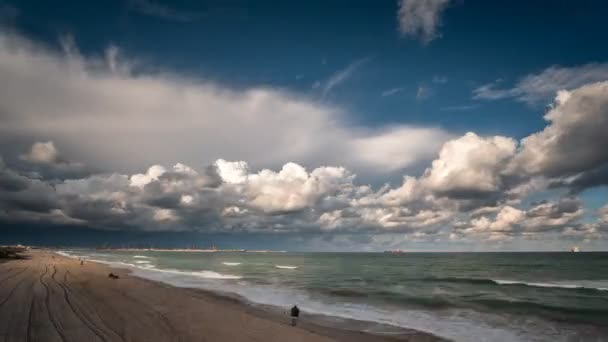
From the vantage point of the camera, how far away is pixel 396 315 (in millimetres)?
23141

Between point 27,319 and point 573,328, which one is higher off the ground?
point 27,319

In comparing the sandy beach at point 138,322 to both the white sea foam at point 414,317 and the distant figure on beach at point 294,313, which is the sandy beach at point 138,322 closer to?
the distant figure on beach at point 294,313

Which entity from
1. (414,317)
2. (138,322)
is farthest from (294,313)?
(414,317)

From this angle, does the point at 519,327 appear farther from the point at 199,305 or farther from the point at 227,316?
the point at 199,305

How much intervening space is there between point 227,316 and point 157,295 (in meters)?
9.54

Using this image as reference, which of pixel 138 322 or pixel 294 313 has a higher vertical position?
pixel 294 313

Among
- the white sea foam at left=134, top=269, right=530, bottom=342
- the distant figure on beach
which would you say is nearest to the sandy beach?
the distant figure on beach

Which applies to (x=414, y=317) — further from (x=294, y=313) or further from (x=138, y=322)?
(x=138, y=322)

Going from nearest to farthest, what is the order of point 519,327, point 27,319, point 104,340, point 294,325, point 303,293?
point 104,340 → point 27,319 → point 294,325 → point 519,327 → point 303,293

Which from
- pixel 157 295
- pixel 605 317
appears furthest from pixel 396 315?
pixel 157 295

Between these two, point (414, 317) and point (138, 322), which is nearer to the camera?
point (138, 322)

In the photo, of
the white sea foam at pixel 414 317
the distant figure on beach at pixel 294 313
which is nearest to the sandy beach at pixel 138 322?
the distant figure on beach at pixel 294 313

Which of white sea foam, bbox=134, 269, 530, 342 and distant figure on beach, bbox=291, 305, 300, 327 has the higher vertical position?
distant figure on beach, bbox=291, 305, 300, 327

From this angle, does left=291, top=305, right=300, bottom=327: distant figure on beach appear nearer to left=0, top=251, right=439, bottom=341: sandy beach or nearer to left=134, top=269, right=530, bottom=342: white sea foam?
left=0, top=251, right=439, bottom=341: sandy beach
